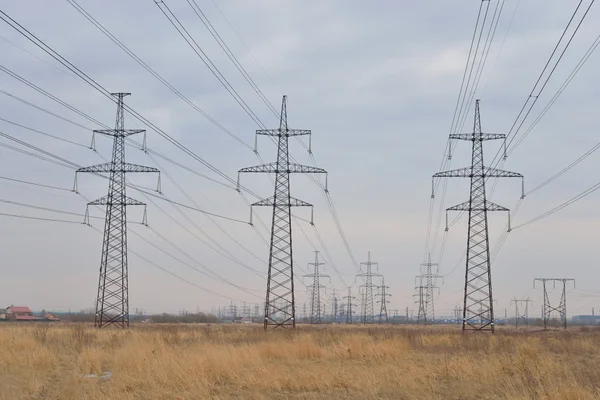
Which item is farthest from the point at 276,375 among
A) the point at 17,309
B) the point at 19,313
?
the point at 17,309

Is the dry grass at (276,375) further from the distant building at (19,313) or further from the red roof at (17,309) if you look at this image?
the red roof at (17,309)

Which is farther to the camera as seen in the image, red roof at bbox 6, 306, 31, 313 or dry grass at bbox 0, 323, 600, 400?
red roof at bbox 6, 306, 31, 313

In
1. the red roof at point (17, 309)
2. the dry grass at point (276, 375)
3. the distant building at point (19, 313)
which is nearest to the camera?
the dry grass at point (276, 375)

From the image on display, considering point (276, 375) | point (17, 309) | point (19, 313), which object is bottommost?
point (276, 375)

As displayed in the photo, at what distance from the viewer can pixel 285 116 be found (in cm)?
4853

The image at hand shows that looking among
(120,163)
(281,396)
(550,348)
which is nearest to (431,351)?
(550,348)

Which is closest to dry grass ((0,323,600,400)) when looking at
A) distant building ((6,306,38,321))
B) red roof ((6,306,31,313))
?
distant building ((6,306,38,321))

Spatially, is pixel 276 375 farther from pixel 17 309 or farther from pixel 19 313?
pixel 17 309

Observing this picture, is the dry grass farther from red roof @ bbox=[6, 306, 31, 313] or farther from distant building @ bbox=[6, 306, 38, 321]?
red roof @ bbox=[6, 306, 31, 313]

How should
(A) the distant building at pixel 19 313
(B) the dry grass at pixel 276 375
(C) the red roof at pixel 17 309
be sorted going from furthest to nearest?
(C) the red roof at pixel 17 309 < (A) the distant building at pixel 19 313 < (B) the dry grass at pixel 276 375

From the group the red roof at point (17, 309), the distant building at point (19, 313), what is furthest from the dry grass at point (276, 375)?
the red roof at point (17, 309)

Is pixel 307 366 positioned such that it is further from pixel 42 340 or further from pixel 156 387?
pixel 42 340

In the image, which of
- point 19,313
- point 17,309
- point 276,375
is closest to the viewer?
point 276,375

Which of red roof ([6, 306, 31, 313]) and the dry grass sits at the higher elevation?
red roof ([6, 306, 31, 313])
